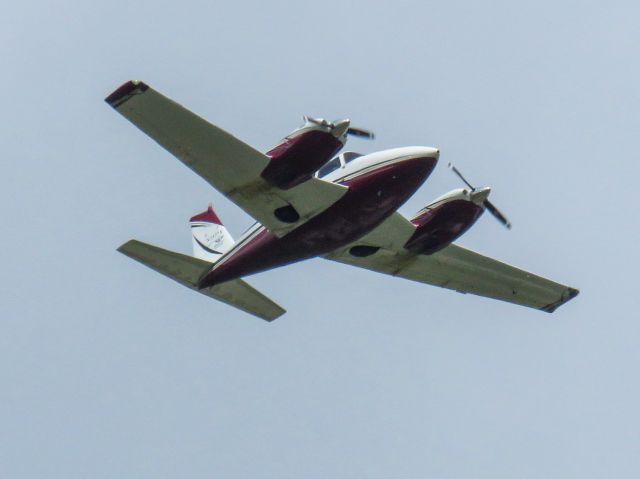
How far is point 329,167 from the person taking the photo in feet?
117

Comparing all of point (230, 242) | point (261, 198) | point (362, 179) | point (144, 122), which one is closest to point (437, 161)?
point (362, 179)

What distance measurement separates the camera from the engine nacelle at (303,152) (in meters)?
32.4

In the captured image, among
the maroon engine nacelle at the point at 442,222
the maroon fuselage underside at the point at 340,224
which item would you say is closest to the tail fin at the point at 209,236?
the maroon fuselage underside at the point at 340,224

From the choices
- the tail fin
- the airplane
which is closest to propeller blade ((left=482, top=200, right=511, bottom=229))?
the airplane

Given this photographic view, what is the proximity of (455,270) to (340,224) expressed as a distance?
259 inches

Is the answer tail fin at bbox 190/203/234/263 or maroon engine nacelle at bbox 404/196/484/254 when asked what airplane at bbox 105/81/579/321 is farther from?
tail fin at bbox 190/203/234/263

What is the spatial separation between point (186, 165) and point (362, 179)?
4.87 meters

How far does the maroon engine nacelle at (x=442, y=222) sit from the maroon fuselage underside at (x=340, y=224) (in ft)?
8.26

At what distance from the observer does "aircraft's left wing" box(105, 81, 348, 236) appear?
31.9 meters

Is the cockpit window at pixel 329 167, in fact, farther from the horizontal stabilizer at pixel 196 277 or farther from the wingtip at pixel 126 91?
the wingtip at pixel 126 91

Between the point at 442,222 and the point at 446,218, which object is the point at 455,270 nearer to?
the point at 442,222

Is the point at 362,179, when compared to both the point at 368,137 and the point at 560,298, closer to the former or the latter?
the point at 368,137

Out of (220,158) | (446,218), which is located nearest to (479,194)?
(446,218)

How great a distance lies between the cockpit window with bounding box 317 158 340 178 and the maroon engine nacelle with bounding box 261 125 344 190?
6.51ft
